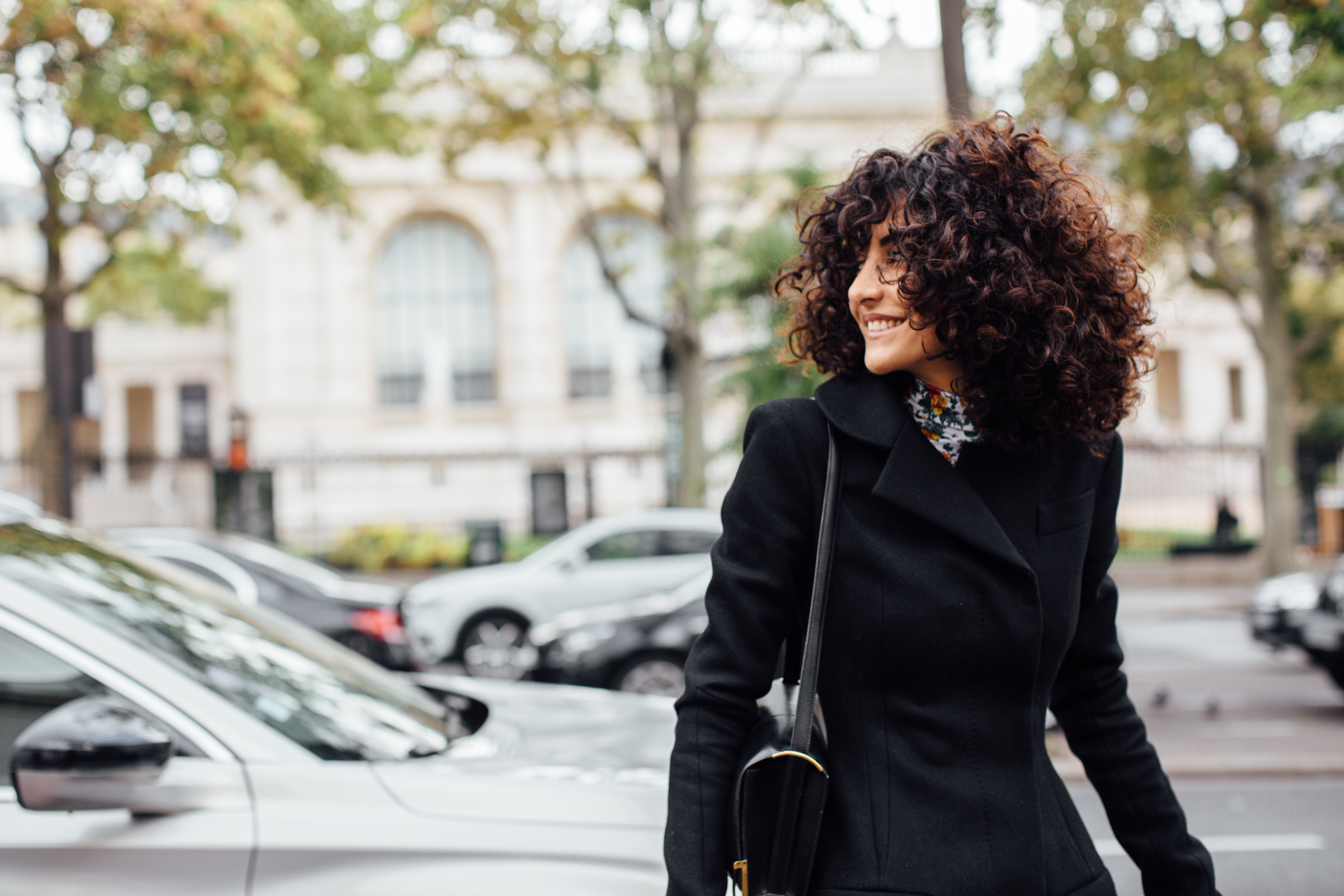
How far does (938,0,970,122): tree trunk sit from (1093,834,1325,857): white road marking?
4.08 meters

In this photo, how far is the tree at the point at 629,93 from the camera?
1285 cm

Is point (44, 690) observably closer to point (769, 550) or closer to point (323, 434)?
point (769, 550)

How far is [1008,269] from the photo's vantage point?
1.59 metres

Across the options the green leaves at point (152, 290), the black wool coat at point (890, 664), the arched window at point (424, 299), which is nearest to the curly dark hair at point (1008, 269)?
the black wool coat at point (890, 664)

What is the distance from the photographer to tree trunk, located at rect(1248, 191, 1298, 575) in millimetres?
18266

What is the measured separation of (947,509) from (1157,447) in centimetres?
2107

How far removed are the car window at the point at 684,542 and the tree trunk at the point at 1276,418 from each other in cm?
1220

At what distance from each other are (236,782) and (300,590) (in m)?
7.71

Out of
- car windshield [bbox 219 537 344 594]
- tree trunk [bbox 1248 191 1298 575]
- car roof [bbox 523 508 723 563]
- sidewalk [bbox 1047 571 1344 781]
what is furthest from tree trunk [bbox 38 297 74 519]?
tree trunk [bbox 1248 191 1298 575]

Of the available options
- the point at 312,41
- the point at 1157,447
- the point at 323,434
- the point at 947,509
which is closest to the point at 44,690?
the point at 947,509

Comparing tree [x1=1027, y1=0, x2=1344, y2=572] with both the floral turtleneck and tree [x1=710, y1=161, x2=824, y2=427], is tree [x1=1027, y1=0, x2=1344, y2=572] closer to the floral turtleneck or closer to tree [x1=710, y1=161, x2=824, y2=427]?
tree [x1=710, y1=161, x2=824, y2=427]

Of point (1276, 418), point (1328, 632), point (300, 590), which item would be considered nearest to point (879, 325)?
point (1328, 632)

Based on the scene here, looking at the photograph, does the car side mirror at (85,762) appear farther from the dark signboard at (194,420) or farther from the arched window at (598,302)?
the arched window at (598,302)

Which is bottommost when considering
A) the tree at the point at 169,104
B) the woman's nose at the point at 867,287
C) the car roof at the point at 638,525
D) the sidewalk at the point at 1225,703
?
the sidewalk at the point at 1225,703
